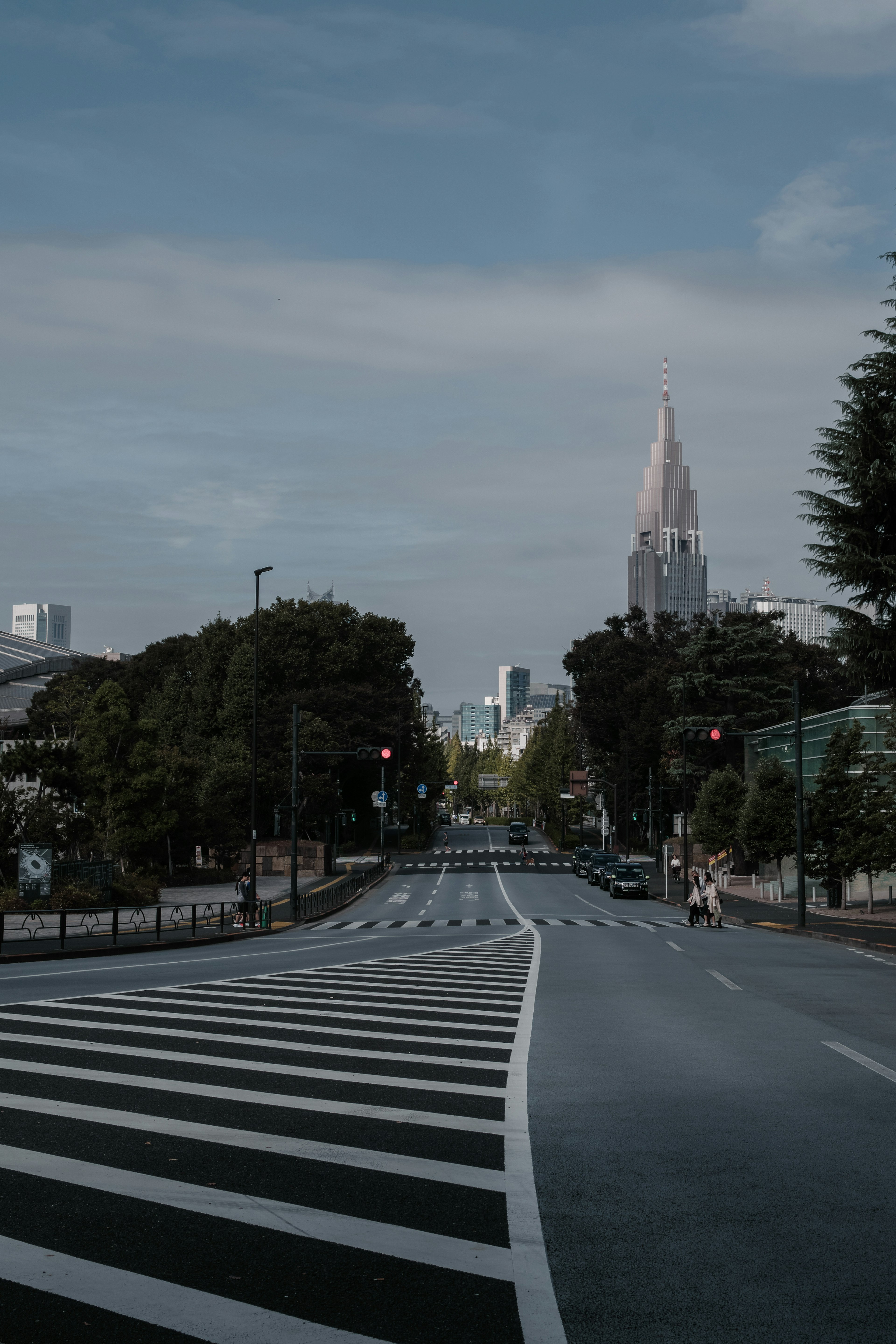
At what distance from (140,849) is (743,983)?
129ft

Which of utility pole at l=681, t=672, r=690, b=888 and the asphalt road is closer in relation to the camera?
the asphalt road

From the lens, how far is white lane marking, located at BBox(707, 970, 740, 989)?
56.7 ft

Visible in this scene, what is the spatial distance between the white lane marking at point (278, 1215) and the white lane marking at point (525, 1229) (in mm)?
117

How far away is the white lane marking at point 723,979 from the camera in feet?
56.7

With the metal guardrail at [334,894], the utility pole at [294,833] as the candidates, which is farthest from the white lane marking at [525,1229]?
the metal guardrail at [334,894]

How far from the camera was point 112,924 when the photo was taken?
30750 millimetres

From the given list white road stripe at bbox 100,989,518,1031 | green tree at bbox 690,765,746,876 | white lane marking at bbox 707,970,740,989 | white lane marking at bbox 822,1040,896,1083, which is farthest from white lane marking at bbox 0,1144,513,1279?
green tree at bbox 690,765,746,876

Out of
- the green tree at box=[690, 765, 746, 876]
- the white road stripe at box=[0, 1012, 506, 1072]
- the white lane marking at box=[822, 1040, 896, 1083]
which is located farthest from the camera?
the green tree at box=[690, 765, 746, 876]

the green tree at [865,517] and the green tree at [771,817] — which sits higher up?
the green tree at [865,517]

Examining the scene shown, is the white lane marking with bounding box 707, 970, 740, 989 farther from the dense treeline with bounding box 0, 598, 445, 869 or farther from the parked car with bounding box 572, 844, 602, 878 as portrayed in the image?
the parked car with bounding box 572, 844, 602, 878

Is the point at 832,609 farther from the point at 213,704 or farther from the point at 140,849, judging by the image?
the point at 213,704

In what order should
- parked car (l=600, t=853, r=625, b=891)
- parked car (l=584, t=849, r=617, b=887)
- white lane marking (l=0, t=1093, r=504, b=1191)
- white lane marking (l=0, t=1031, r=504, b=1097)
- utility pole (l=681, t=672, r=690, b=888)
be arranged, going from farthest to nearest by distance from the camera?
parked car (l=584, t=849, r=617, b=887) < parked car (l=600, t=853, r=625, b=891) < utility pole (l=681, t=672, r=690, b=888) < white lane marking (l=0, t=1031, r=504, b=1097) < white lane marking (l=0, t=1093, r=504, b=1191)

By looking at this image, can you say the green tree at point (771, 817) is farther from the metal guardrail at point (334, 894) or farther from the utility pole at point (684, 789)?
the metal guardrail at point (334, 894)

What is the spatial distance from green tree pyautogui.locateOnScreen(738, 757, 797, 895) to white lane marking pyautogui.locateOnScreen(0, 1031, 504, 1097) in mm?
42093
